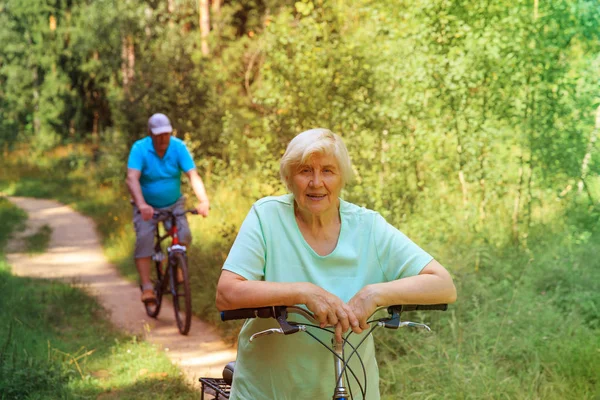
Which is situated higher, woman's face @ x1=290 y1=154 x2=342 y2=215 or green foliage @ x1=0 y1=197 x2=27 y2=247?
woman's face @ x1=290 y1=154 x2=342 y2=215

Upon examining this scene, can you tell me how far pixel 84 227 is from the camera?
16.0 m

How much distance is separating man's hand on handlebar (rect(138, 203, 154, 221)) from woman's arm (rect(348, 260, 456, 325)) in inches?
212

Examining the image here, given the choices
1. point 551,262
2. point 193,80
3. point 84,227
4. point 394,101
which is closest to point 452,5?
point 394,101

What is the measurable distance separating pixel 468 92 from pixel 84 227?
938 centimetres

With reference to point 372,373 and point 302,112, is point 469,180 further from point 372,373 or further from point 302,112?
point 372,373

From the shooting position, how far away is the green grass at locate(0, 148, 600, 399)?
5.35 metres

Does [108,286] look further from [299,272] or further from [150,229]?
[299,272]

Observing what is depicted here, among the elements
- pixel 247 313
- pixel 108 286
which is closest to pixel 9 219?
pixel 108 286

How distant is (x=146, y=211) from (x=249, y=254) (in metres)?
5.30

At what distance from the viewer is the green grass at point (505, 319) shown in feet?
17.5

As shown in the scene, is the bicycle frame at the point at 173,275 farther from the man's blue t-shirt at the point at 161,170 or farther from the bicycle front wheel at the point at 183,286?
the man's blue t-shirt at the point at 161,170

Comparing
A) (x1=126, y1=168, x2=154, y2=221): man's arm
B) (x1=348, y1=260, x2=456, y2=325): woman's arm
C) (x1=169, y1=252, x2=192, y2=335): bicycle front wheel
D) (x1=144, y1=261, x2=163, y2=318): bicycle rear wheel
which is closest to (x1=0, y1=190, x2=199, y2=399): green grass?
(x1=144, y1=261, x2=163, y2=318): bicycle rear wheel

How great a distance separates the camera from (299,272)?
2.89 meters

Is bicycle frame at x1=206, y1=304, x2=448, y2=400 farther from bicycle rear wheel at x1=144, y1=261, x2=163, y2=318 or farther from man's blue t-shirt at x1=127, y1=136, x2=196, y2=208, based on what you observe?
bicycle rear wheel at x1=144, y1=261, x2=163, y2=318
